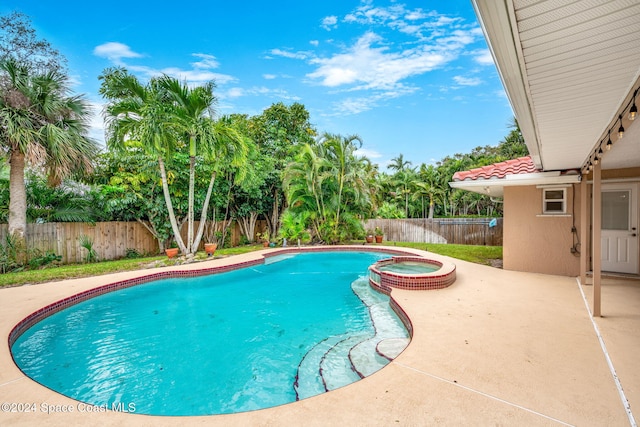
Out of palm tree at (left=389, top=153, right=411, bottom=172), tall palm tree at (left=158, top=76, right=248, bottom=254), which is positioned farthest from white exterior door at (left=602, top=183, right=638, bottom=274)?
palm tree at (left=389, top=153, right=411, bottom=172)

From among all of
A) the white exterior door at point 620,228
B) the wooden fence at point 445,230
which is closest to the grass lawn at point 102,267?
the wooden fence at point 445,230

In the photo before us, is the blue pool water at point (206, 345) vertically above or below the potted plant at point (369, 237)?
below

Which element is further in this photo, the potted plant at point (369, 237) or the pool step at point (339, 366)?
the potted plant at point (369, 237)

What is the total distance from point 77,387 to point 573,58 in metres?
5.49

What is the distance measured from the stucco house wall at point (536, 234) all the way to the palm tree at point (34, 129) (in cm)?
1227

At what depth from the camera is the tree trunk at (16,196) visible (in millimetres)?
8492

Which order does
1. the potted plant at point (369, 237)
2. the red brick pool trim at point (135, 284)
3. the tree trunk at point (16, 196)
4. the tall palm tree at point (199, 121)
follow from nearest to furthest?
the red brick pool trim at point (135, 284), the tree trunk at point (16, 196), the tall palm tree at point (199, 121), the potted plant at point (369, 237)

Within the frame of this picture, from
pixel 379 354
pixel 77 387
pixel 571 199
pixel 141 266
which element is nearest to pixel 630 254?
pixel 571 199

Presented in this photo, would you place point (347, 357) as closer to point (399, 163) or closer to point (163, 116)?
point (163, 116)

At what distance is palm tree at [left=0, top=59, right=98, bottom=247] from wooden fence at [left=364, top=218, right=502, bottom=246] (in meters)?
13.7

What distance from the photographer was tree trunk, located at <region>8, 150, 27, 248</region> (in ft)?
27.9

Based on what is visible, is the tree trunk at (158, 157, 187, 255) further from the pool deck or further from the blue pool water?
the pool deck

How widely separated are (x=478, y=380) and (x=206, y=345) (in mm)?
3444

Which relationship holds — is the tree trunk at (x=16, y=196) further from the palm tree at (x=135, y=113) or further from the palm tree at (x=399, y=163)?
the palm tree at (x=399, y=163)
